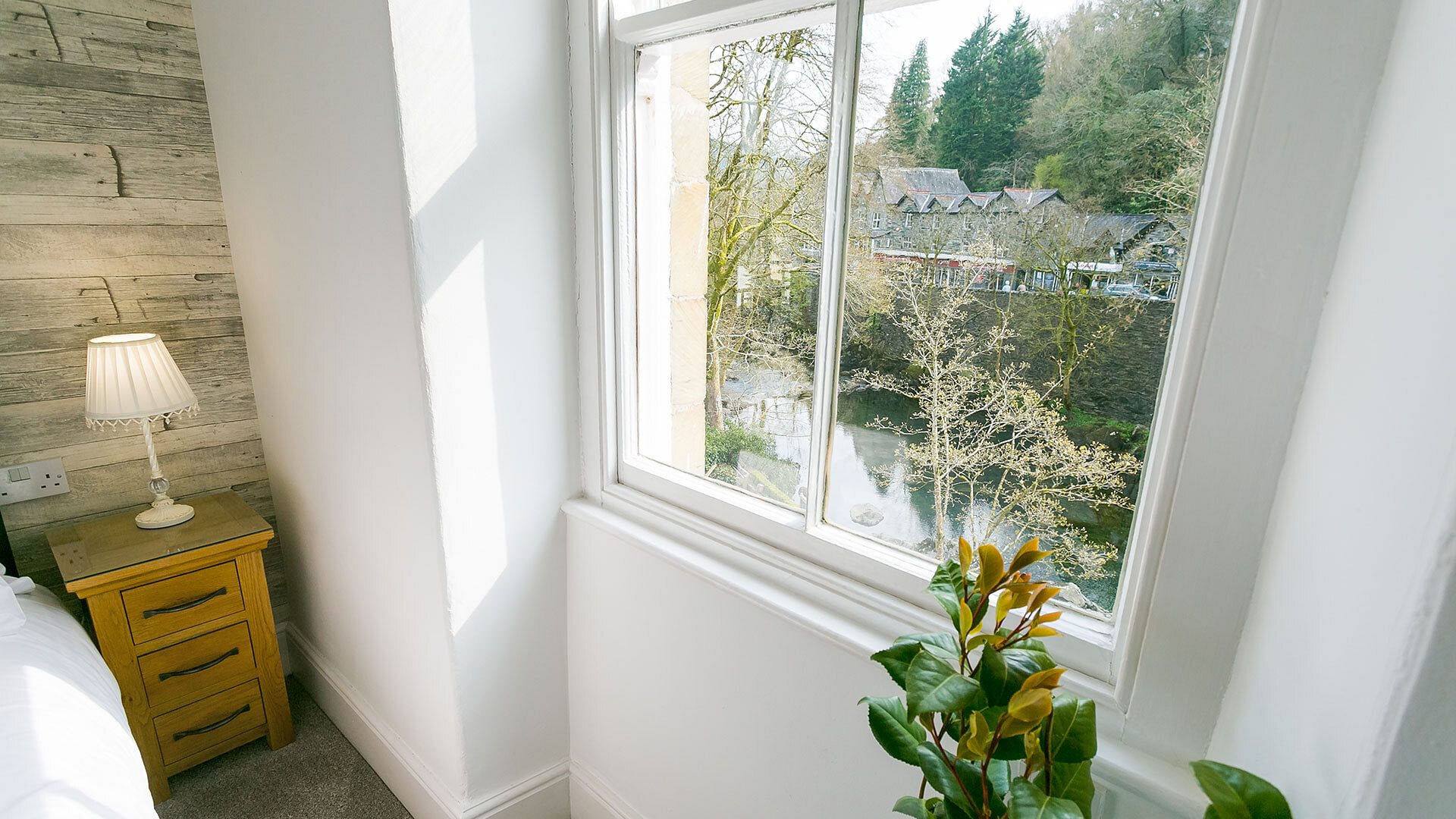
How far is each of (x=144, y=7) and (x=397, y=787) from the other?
6.92 feet

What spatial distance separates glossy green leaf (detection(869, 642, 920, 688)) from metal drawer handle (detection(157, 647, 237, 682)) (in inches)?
74.2

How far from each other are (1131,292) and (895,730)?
1.88 feet

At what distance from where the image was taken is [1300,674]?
22.8 inches

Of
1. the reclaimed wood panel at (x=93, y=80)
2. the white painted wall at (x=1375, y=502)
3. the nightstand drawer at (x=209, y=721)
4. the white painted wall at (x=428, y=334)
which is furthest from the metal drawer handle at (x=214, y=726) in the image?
the white painted wall at (x=1375, y=502)

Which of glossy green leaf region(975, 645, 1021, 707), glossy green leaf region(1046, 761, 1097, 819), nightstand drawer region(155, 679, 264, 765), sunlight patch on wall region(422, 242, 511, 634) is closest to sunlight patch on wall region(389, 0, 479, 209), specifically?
sunlight patch on wall region(422, 242, 511, 634)

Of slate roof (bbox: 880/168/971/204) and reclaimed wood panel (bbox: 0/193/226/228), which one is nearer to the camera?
slate roof (bbox: 880/168/971/204)

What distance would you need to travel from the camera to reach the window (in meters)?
0.81

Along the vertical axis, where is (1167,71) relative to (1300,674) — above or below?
above

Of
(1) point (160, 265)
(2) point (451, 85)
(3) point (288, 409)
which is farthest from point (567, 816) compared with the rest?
(1) point (160, 265)

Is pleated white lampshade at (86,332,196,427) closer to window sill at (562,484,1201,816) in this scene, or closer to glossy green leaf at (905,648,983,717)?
window sill at (562,484,1201,816)

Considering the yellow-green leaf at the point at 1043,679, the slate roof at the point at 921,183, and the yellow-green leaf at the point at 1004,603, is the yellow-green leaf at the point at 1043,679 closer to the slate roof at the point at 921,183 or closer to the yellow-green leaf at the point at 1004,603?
the yellow-green leaf at the point at 1004,603

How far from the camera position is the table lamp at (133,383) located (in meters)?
1.61

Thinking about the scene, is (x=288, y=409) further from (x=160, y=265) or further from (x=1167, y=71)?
(x=1167, y=71)

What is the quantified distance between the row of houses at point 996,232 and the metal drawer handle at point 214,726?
2.03 m
